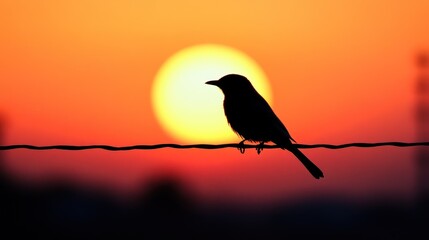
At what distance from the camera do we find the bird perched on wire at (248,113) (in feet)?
47.7

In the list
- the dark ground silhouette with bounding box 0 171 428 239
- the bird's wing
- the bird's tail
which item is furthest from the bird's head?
the dark ground silhouette with bounding box 0 171 428 239

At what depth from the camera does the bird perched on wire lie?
1453cm

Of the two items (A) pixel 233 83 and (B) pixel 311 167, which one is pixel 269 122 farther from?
(B) pixel 311 167

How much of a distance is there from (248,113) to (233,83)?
0.60 metres

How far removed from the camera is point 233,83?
50.3 ft

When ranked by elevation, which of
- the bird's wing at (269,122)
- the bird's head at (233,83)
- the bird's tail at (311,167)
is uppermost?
the bird's head at (233,83)

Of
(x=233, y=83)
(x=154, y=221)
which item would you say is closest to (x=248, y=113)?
(x=233, y=83)

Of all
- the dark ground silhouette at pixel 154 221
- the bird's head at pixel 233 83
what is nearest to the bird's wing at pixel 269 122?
the bird's head at pixel 233 83

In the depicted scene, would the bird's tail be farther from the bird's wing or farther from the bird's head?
the bird's head

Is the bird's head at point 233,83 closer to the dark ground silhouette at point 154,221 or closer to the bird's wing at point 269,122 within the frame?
the bird's wing at point 269,122

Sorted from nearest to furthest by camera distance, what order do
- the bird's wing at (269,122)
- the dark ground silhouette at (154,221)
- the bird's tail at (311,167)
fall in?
1. the bird's tail at (311,167)
2. the bird's wing at (269,122)
3. the dark ground silhouette at (154,221)

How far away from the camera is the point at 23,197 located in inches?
3627

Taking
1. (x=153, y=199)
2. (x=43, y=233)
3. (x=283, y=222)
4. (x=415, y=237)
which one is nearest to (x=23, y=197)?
(x=43, y=233)

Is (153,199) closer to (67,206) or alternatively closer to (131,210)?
(131,210)
